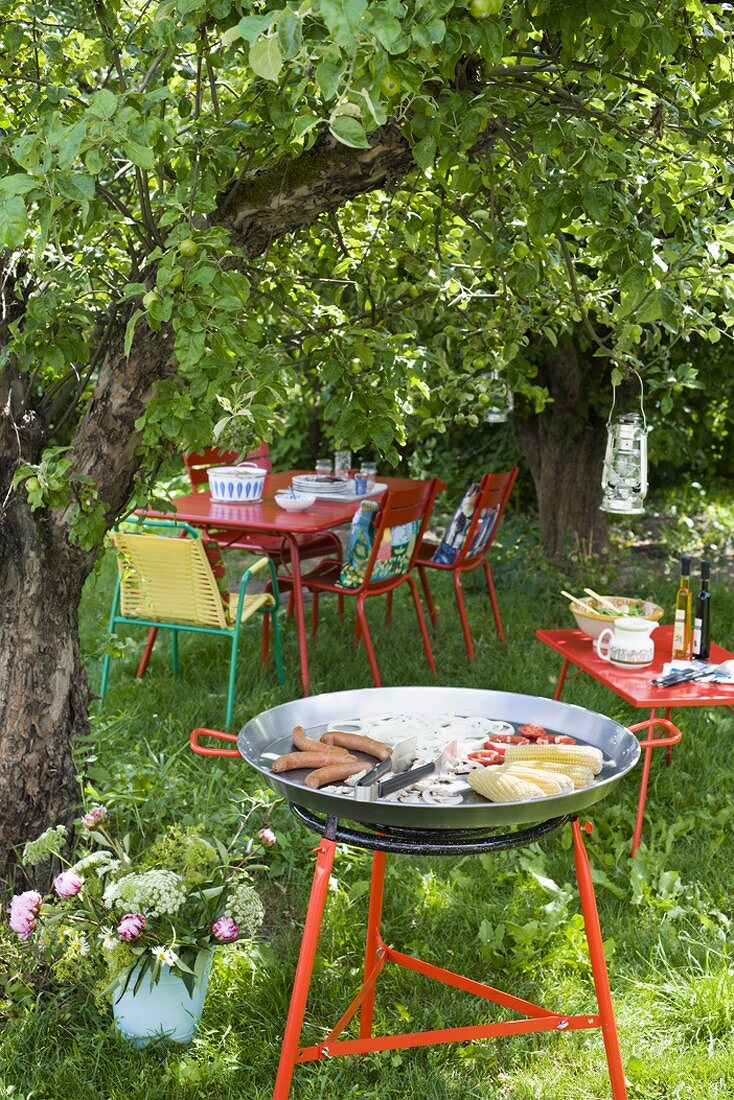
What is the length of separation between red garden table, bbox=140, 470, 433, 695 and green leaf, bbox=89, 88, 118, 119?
3.02 metres

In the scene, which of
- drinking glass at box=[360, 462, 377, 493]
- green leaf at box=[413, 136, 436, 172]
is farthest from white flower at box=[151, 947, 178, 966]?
drinking glass at box=[360, 462, 377, 493]

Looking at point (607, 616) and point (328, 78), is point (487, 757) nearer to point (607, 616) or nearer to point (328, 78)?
point (328, 78)

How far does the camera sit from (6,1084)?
8.46 feet

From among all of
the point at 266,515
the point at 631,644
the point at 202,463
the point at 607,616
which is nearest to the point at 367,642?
the point at 266,515

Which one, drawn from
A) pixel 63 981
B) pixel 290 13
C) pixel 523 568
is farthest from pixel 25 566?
pixel 523 568

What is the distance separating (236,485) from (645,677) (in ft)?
8.01

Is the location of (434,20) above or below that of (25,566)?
above

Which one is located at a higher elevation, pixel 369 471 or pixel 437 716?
pixel 369 471

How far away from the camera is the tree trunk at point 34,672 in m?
2.85

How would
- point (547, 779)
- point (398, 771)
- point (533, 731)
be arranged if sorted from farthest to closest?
1. point (533, 731)
2. point (398, 771)
3. point (547, 779)

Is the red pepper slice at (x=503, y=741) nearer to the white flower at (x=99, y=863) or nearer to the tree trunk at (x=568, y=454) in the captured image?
the white flower at (x=99, y=863)

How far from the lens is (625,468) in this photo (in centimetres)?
331

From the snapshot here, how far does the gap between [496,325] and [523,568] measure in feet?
12.7

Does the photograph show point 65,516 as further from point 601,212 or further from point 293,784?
point 601,212
